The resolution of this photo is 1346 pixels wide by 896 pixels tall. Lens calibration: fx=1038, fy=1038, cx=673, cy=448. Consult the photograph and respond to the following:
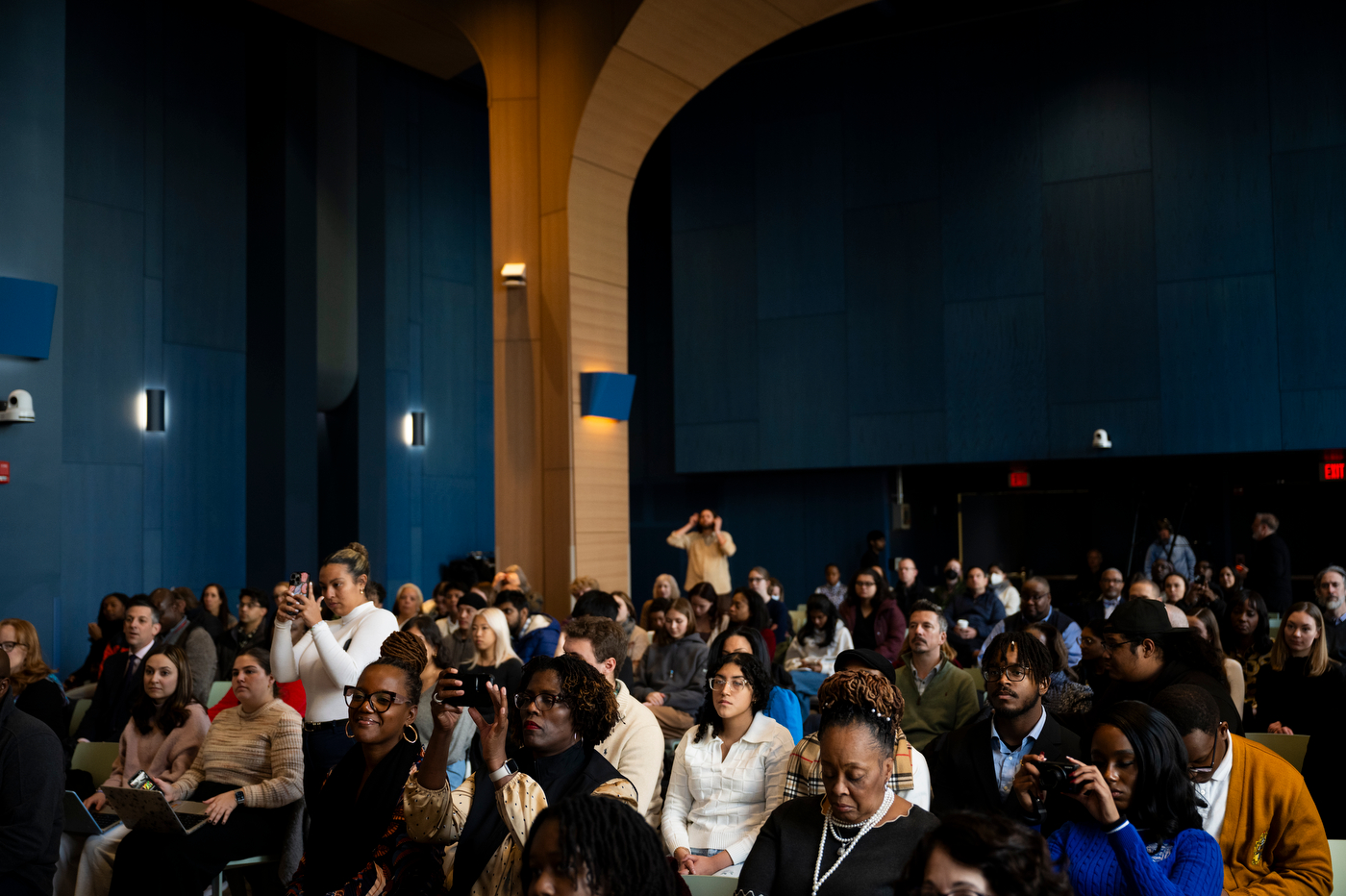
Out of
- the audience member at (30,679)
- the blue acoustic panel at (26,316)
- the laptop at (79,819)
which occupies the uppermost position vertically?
the blue acoustic panel at (26,316)

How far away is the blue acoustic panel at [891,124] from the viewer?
12711 mm

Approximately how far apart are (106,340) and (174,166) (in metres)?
2.21

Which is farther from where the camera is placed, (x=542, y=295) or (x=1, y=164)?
(x=542, y=295)

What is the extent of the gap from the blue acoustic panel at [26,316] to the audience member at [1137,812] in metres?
7.50

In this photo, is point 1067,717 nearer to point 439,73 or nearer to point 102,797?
point 102,797

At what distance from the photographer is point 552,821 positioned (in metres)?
→ 1.95

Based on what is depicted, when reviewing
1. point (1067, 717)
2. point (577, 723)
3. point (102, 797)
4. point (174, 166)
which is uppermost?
point (174, 166)

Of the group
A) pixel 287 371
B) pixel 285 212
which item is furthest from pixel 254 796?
pixel 285 212

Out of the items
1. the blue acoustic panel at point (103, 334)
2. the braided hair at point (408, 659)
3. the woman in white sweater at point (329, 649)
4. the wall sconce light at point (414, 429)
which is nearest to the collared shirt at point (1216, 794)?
the braided hair at point (408, 659)

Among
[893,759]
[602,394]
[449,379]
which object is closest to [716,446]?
[449,379]

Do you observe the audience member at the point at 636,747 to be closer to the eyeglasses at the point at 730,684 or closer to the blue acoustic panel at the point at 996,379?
the eyeglasses at the point at 730,684

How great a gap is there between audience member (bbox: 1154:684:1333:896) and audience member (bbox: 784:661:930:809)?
0.74 m

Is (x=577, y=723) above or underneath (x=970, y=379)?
underneath

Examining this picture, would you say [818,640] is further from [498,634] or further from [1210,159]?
[1210,159]
